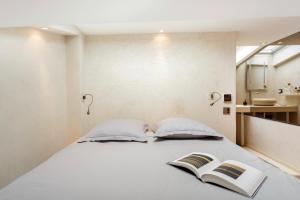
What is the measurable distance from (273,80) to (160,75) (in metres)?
2.28

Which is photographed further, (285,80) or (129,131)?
(285,80)

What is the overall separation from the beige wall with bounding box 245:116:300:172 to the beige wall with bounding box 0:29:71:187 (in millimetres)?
2886

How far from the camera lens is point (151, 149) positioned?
2.09 m

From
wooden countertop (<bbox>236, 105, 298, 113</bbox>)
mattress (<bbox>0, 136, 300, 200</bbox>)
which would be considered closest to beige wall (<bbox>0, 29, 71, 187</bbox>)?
mattress (<bbox>0, 136, 300, 200</bbox>)

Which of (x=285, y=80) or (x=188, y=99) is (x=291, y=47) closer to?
(x=285, y=80)

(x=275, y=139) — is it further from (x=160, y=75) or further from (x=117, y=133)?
(x=117, y=133)

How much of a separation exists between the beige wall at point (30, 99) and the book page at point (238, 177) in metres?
1.80

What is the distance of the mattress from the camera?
1.18m

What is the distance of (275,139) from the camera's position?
315 cm

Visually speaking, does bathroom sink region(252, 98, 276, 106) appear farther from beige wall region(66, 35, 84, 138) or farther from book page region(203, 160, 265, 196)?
beige wall region(66, 35, 84, 138)

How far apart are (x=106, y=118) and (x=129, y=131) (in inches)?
33.2

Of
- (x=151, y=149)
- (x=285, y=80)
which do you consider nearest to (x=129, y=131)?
(x=151, y=149)

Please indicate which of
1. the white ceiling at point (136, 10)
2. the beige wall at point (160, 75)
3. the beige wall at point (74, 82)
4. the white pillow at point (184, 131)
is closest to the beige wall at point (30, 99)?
the beige wall at point (74, 82)

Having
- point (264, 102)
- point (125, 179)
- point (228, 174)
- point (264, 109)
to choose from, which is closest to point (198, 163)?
point (228, 174)
